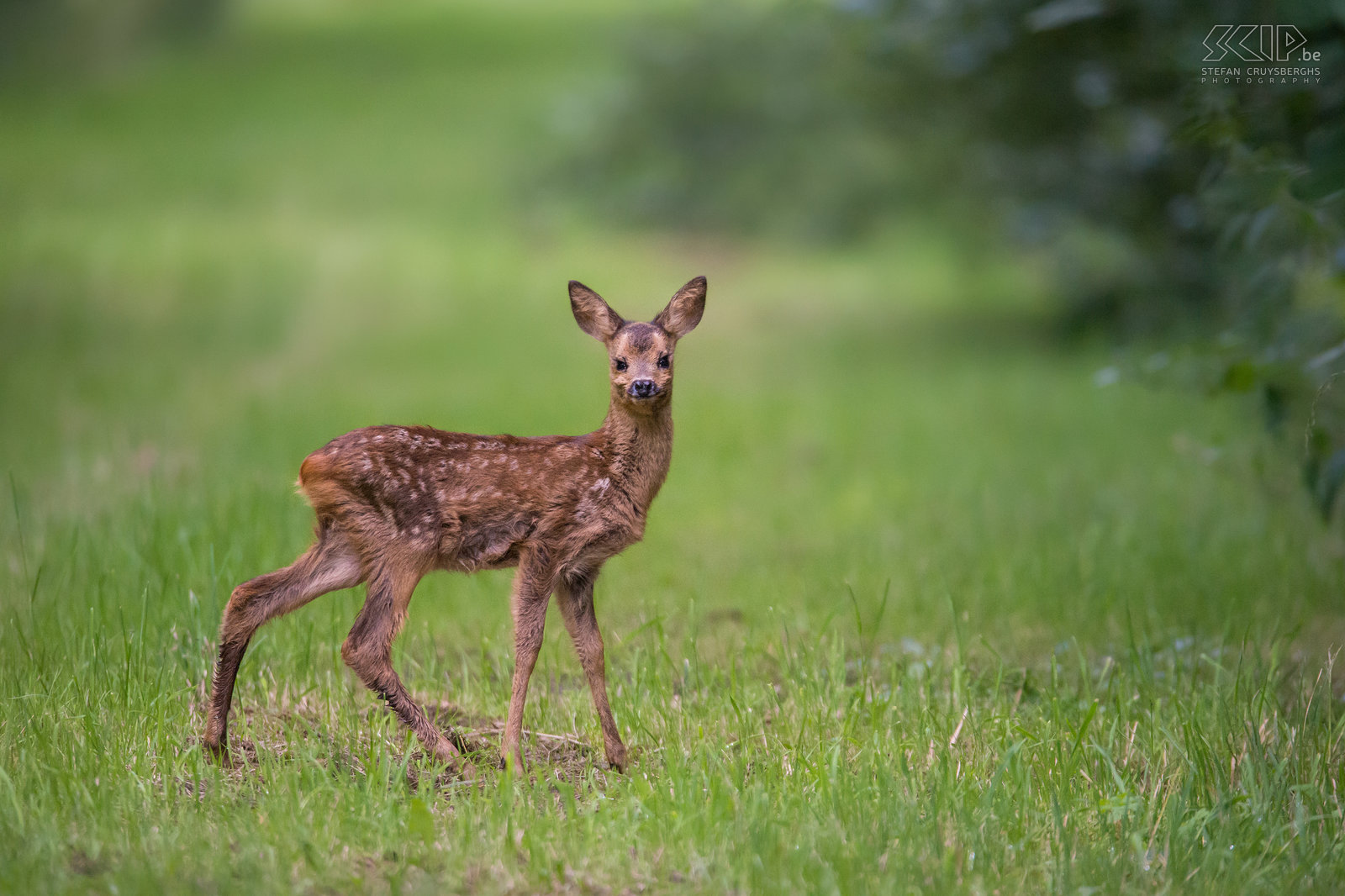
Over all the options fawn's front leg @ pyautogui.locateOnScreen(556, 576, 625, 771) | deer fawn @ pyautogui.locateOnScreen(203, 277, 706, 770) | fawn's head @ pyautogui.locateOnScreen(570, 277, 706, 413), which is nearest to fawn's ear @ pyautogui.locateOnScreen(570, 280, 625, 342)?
fawn's head @ pyautogui.locateOnScreen(570, 277, 706, 413)

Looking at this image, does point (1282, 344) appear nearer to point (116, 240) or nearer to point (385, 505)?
point (385, 505)

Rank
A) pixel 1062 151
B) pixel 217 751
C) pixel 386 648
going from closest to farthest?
pixel 217 751 < pixel 386 648 < pixel 1062 151

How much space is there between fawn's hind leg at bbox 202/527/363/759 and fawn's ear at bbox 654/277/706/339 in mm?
1350

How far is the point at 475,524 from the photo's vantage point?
15.7 ft

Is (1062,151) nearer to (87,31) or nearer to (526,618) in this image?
(526,618)

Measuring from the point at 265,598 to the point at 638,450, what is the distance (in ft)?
4.41

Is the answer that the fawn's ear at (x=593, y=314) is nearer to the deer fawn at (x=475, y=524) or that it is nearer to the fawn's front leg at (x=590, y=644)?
the deer fawn at (x=475, y=524)

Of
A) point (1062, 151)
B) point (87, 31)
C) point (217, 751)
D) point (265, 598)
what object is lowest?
point (217, 751)

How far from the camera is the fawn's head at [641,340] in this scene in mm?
4867

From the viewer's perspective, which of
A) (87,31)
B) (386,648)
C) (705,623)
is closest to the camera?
(386,648)

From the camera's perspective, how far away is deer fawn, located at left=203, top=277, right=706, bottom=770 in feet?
15.1

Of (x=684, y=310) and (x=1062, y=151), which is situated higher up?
(x=1062, y=151)

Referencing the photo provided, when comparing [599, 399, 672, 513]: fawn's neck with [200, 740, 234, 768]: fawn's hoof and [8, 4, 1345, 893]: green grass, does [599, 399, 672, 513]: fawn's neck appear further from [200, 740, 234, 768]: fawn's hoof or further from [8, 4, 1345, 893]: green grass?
[200, 740, 234, 768]: fawn's hoof

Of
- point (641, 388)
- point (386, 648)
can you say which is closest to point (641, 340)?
point (641, 388)
